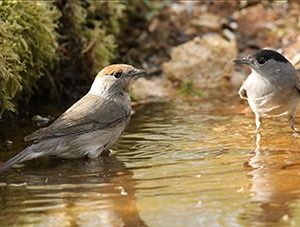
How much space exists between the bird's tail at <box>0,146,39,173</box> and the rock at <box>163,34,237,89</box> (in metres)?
4.47

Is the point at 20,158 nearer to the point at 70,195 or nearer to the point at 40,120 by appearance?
the point at 70,195

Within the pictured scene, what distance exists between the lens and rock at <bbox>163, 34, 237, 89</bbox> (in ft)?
33.1

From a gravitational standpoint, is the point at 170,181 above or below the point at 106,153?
above

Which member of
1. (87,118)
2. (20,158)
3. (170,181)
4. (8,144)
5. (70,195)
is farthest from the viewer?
(8,144)

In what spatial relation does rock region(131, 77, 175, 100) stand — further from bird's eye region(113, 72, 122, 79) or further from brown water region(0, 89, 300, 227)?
bird's eye region(113, 72, 122, 79)

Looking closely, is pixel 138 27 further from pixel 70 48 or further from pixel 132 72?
pixel 132 72

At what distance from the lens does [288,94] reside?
6.98 metres

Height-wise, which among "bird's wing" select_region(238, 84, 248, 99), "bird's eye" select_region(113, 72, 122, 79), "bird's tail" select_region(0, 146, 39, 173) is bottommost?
"bird's tail" select_region(0, 146, 39, 173)

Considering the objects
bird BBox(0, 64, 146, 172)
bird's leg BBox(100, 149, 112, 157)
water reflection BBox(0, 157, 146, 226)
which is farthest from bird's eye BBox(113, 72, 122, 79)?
water reflection BBox(0, 157, 146, 226)

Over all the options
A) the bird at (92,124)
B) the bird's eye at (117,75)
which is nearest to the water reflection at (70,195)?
the bird at (92,124)

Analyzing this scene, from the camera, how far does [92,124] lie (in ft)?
21.0

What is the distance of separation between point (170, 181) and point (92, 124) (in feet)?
4.93

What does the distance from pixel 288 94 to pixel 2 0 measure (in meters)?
3.03

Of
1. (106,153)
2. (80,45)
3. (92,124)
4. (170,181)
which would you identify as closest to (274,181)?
(170,181)
